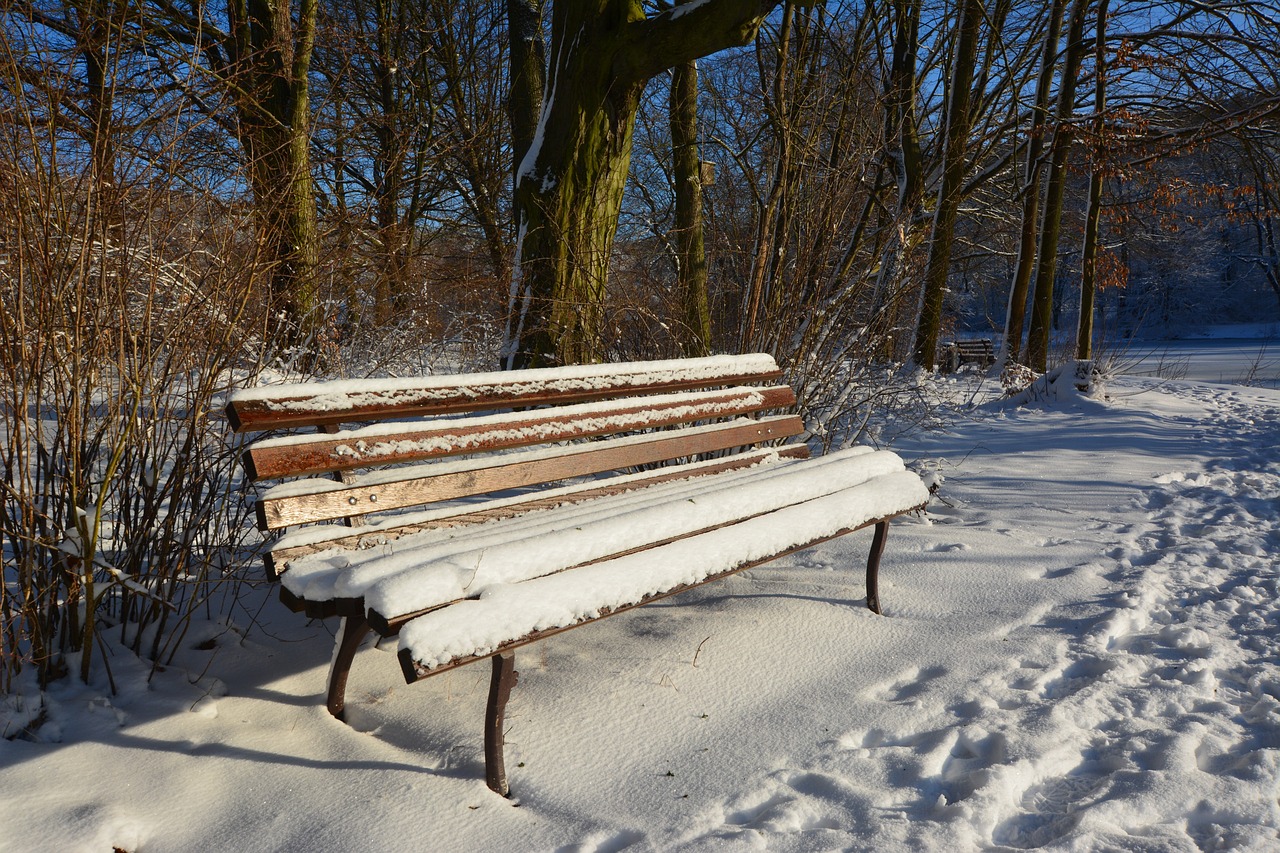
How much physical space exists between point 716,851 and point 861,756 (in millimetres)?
535

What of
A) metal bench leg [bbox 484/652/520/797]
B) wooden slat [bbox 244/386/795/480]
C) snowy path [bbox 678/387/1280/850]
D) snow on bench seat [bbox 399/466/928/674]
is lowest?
snowy path [bbox 678/387/1280/850]

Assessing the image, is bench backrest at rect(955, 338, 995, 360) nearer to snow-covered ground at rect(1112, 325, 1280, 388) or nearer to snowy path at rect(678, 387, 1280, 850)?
snow-covered ground at rect(1112, 325, 1280, 388)

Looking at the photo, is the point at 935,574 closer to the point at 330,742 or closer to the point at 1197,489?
the point at 330,742

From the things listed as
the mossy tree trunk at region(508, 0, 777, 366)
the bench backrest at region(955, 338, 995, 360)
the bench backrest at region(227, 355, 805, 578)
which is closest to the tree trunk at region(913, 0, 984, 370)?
the bench backrest at region(955, 338, 995, 360)

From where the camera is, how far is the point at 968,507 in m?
4.56

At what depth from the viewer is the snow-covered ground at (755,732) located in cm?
179

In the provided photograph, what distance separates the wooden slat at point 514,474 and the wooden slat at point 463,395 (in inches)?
7.3

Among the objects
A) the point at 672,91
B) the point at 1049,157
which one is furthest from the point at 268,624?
the point at 1049,157

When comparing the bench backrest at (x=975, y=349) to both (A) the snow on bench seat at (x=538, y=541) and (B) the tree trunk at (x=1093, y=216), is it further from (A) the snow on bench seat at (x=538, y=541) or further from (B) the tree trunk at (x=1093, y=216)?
(A) the snow on bench seat at (x=538, y=541)

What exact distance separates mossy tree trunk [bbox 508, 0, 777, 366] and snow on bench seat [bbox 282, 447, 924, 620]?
5.80 ft

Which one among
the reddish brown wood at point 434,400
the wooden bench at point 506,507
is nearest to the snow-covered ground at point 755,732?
the wooden bench at point 506,507

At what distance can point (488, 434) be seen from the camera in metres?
2.59

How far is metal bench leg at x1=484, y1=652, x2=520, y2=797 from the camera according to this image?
1.90 metres

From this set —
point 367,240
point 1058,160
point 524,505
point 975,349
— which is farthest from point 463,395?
point 975,349
